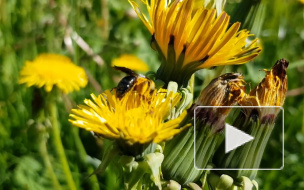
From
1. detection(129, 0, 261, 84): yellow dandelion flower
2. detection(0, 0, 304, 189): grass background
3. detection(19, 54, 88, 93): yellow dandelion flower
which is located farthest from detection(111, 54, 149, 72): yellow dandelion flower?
detection(129, 0, 261, 84): yellow dandelion flower

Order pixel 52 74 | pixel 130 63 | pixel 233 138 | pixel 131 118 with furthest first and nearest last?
pixel 130 63
pixel 52 74
pixel 233 138
pixel 131 118

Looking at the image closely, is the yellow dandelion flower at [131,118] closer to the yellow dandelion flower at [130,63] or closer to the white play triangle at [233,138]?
the white play triangle at [233,138]

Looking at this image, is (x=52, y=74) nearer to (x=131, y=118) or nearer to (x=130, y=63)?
(x=130, y=63)

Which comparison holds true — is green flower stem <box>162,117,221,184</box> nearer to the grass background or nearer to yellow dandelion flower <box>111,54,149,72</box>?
the grass background

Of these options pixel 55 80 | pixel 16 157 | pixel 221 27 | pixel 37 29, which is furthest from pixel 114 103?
pixel 37 29

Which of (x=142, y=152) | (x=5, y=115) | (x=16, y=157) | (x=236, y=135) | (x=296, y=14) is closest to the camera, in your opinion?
(x=142, y=152)

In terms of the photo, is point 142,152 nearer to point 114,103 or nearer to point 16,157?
point 114,103
